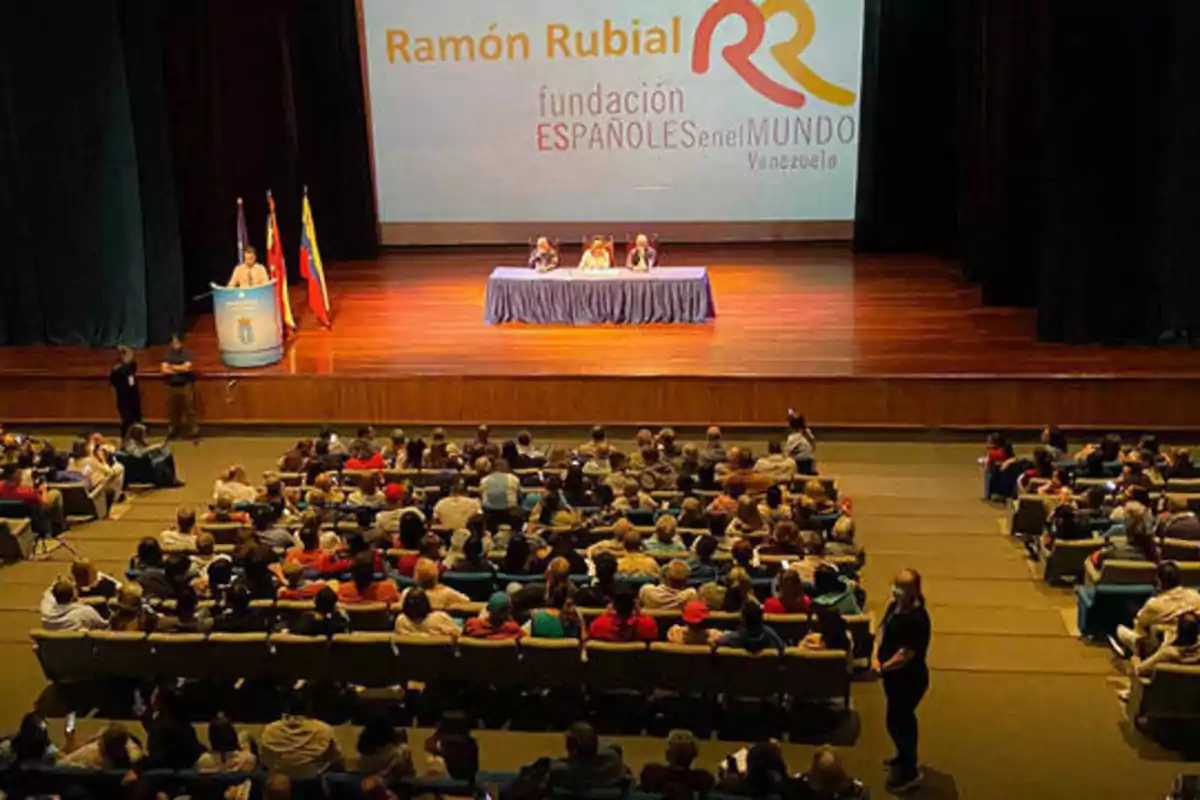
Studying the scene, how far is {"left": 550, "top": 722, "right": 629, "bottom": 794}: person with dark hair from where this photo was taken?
6016 mm

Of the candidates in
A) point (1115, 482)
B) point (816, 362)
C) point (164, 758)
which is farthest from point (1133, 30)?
point (164, 758)

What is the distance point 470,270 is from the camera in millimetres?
17531

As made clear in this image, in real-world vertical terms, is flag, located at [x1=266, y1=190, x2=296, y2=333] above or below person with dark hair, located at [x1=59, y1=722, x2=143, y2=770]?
above

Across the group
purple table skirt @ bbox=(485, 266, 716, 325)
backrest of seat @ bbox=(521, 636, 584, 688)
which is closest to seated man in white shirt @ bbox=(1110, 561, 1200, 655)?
backrest of seat @ bbox=(521, 636, 584, 688)

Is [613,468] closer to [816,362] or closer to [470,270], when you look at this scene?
[816,362]

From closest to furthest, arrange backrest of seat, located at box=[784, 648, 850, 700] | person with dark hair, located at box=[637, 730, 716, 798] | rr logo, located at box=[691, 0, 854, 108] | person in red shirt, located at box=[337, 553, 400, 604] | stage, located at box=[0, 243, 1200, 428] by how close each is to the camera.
A: person with dark hair, located at box=[637, 730, 716, 798] < backrest of seat, located at box=[784, 648, 850, 700] < person in red shirt, located at box=[337, 553, 400, 604] < stage, located at box=[0, 243, 1200, 428] < rr logo, located at box=[691, 0, 854, 108]

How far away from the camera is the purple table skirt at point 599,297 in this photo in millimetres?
14750

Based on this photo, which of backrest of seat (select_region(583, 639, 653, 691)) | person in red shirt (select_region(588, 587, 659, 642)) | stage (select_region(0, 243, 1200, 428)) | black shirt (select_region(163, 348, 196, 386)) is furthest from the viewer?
black shirt (select_region(163, 348, 196, 386))

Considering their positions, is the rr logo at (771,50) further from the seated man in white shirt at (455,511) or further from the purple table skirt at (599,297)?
the seated man in white shirt at (455,511)

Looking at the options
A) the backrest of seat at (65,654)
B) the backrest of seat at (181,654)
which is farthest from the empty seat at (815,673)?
the backrest of seat at (65,654)

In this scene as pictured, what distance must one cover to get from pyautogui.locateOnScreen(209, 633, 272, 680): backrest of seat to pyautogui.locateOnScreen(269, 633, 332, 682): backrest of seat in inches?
1.9

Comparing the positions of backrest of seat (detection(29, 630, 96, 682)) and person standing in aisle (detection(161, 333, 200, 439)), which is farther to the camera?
person standing in aisle (detection(161, 333, 200, 439))

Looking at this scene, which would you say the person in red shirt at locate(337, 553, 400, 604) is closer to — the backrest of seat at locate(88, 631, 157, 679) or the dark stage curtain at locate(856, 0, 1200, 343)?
the backrest of seat at locate(88, 631, 157, 679)

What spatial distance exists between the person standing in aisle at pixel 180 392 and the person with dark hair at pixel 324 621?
628cm
